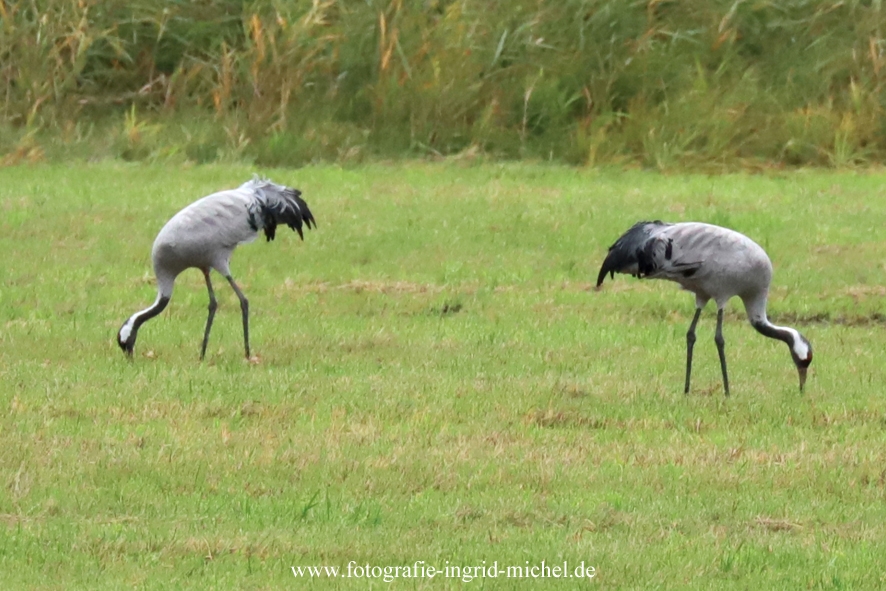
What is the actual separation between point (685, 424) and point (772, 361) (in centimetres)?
194

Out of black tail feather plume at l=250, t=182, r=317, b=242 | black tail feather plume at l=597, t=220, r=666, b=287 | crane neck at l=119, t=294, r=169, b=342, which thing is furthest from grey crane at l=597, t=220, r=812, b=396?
crane neck at l=119, t=294, r=169, b=342

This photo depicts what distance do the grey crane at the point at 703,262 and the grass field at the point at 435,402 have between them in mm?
282

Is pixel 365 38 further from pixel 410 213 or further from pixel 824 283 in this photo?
pixel 824 283

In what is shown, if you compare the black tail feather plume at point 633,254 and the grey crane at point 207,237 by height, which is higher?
the black tail feather plume at point 633,254

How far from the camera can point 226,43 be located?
1769 centimetres

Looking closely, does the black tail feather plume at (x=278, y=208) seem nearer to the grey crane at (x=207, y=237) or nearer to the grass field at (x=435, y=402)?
the grey crane at (x=207, y=237)

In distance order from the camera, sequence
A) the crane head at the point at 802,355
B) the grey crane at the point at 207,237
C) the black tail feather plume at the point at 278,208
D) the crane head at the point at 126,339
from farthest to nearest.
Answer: the black tail feather plume at the point at 278,208 < the grey crane at the point at 207,237 < the crane head at the point at 126,339 < the crane head at the point at 802,355

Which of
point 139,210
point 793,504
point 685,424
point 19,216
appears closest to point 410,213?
point 139,210

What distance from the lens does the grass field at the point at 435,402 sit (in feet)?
18.6

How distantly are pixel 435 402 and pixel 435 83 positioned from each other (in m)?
8.92

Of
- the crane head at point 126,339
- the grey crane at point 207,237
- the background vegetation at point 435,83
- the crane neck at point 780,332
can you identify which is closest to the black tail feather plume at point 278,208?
the grey crane at point 207,237

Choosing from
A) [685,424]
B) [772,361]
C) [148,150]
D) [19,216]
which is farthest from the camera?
[148,150]

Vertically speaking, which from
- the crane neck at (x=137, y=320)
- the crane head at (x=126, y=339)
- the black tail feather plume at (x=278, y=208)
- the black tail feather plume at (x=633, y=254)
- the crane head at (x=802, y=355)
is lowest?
the crane head at (x=126, y=339)

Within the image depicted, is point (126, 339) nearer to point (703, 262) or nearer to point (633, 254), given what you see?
point (633, 254)
